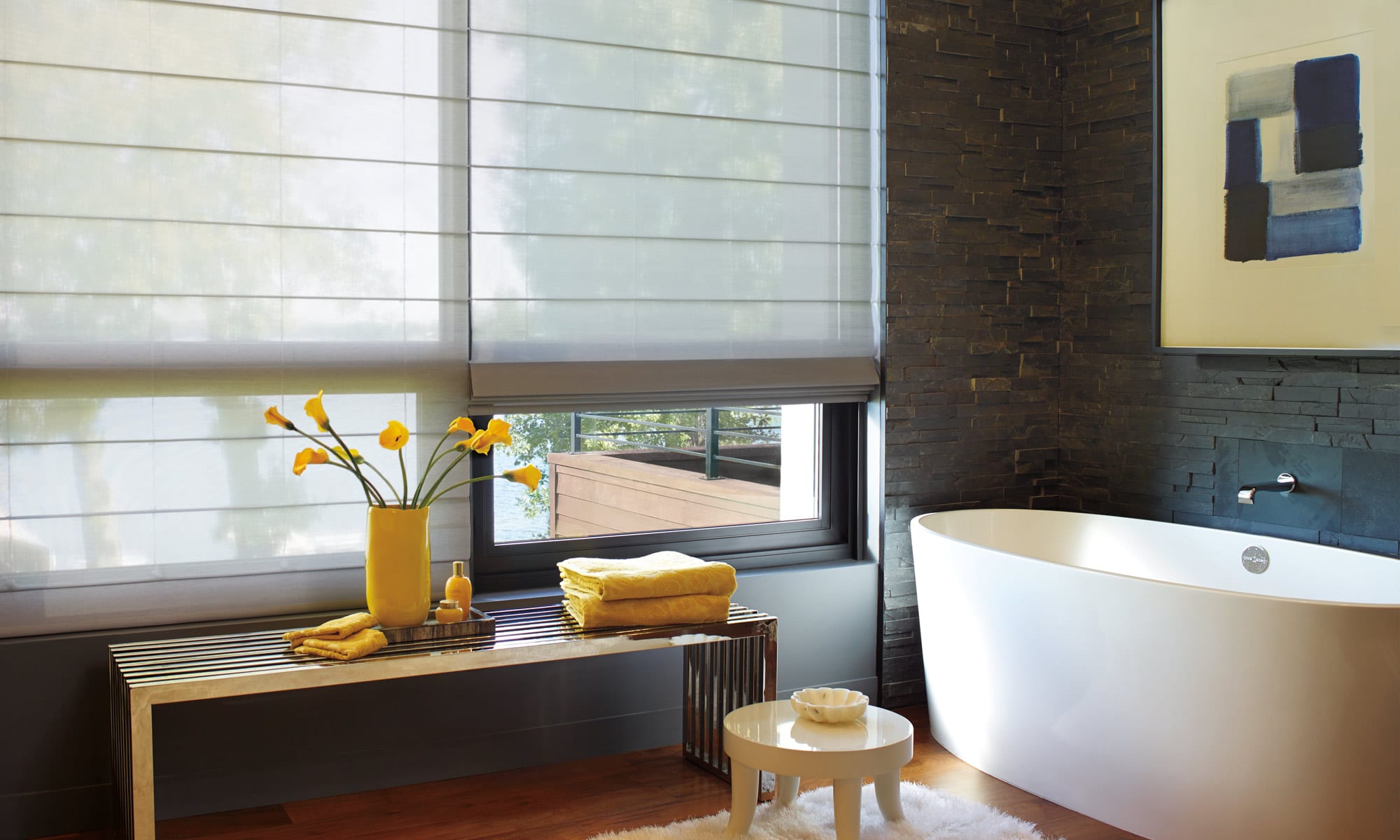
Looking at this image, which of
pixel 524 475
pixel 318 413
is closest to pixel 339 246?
pixel 318 413

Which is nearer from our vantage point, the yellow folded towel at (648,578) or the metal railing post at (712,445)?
the yellow folded towel at (648,578)

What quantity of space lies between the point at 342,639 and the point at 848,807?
4.01 ft

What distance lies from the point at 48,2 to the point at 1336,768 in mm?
3388

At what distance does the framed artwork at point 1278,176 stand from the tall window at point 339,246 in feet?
3.73

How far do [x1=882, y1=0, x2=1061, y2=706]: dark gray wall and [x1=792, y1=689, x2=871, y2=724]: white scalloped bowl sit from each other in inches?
41.9

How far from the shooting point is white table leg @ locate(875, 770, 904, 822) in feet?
9.23

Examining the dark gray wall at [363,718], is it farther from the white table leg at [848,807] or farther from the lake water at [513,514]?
the white table leg at [848,807]

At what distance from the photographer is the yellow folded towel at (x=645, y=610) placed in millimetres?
2900

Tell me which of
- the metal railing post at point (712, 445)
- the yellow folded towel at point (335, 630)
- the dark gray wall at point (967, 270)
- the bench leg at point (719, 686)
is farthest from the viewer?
the dark gray wall at point (967, 270)

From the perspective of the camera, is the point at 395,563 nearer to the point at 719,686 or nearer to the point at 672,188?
the point at 719,686

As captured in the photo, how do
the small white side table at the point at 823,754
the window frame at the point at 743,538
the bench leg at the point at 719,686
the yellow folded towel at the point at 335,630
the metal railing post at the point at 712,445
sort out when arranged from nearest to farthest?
1. the small white side table at the point at 823,754
2. the yellow folded towel at the point at 335,630
3. the bench leg at the point at 719,686
4. the window frame at the point at 743,538
5. the metal railing post at the point at 712,445

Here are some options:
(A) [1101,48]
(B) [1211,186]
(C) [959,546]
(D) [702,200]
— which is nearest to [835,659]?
(C) [959,546]

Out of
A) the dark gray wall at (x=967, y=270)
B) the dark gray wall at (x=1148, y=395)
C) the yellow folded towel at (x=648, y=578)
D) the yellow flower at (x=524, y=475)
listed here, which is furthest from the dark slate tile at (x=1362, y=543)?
the yellow flower at (x=524, y=475)

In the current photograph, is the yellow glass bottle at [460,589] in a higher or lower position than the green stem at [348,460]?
lower
